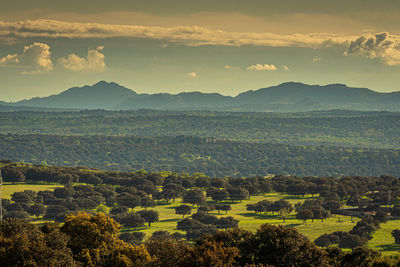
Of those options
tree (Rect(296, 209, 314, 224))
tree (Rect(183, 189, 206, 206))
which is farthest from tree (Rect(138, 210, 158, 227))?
tree (Rect(296, 209, 314, 224))

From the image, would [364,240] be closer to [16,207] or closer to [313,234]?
[313,234]

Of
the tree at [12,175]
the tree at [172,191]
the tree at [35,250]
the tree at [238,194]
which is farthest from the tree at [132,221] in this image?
the tree at [35,250]

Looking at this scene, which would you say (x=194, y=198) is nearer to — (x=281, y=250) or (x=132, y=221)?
(x=132, y=221)

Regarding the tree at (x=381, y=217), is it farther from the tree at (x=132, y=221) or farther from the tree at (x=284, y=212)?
the tree at (x=132, y=221)

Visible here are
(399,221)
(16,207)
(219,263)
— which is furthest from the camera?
(16,207)

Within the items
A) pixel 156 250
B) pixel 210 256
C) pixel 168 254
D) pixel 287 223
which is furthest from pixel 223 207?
pixel 210 256

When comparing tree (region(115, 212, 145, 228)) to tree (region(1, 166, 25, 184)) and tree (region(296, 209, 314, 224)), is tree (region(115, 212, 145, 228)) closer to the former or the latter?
tree (region(296, 209, 314, 224))

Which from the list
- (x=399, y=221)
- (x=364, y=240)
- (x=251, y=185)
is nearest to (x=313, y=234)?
(x=364, y=240)
